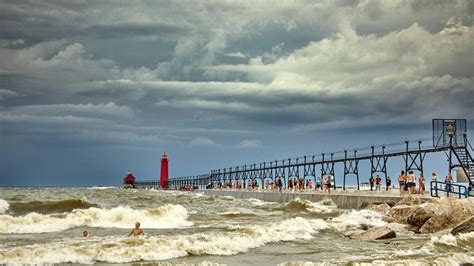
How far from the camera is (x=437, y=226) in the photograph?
1866cm

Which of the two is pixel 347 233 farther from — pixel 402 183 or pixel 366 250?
pixel 402 183

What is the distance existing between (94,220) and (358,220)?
32.7 ft

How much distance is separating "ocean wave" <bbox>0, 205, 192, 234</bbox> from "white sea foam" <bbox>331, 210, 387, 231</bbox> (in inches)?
223

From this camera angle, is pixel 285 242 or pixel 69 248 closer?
pixel 69 248

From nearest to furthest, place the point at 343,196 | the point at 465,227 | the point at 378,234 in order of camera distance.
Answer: the point at 465,227
the point at 378,234
the point at 343,196

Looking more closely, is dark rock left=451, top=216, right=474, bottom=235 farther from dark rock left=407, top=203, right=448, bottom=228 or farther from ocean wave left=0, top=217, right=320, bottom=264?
ocean wave left=0, top=217, right=320, bottom=264

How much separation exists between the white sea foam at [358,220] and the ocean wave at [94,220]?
5.66 metres

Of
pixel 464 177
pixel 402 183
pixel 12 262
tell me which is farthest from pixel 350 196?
pixel 12 262

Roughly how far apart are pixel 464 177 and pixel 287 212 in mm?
10812

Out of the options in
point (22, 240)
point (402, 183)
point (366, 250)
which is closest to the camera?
point (366, 250)

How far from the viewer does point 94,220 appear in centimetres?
2280

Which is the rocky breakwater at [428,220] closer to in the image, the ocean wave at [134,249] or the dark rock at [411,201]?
the dark rock at [411,201]

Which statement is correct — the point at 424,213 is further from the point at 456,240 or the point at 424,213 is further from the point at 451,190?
the point at 451,190

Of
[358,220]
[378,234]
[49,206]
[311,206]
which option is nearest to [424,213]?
[378,234]
